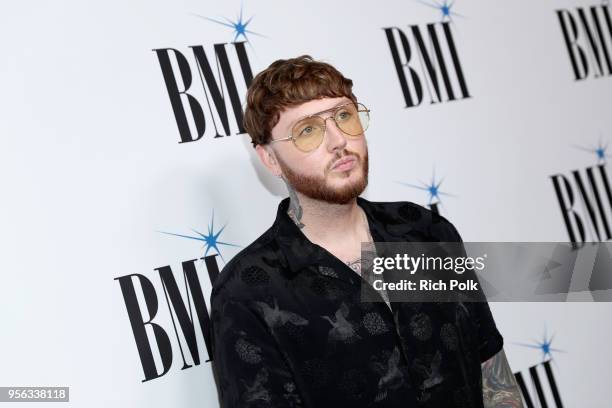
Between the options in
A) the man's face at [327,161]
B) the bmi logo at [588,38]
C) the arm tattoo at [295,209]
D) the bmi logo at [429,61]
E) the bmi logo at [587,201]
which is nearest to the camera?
the man's face at [327,161]

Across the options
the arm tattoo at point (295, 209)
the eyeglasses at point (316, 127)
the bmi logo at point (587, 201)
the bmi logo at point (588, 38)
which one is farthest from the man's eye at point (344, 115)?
the bmi logo at point (588, 38)

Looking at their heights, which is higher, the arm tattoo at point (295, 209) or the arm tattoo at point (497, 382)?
A: the arm tattoo at point (295, 209)

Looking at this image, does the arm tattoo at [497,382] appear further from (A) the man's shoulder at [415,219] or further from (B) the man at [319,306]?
(A) the man's shoulder at [415,219]

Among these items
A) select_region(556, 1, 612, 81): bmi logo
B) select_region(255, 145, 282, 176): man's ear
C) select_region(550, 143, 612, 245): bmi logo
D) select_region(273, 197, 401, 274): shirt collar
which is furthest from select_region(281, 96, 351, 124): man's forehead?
select_region(556, 1, 612, 81): bmi logo

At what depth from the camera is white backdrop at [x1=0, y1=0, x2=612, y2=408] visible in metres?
1.96

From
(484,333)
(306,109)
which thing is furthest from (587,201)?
(306,109)

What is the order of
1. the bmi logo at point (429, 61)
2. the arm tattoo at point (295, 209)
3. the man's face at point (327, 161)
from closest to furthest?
the man's face at point (327, 161), the arm tattoo at point (295, 209), the bmi logo at point (429, 61)

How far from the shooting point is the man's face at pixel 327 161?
1950mm

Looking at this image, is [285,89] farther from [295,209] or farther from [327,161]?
[295,209]

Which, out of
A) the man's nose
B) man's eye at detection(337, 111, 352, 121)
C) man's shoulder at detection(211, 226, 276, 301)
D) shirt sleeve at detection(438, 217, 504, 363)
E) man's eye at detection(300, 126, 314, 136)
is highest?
man's eye at detection(337, 111, 352, 121)

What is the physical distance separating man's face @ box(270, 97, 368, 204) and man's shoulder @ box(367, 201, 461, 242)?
8.4 inches

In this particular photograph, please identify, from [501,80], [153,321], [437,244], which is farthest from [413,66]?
[153,321]

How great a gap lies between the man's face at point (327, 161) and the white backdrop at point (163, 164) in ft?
1.06

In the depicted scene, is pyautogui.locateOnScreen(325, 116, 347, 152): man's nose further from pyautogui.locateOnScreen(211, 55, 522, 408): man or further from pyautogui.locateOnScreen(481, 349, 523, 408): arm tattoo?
pyautogui.locateOnScreen(481, 349, 523, 408): arm tattoo
